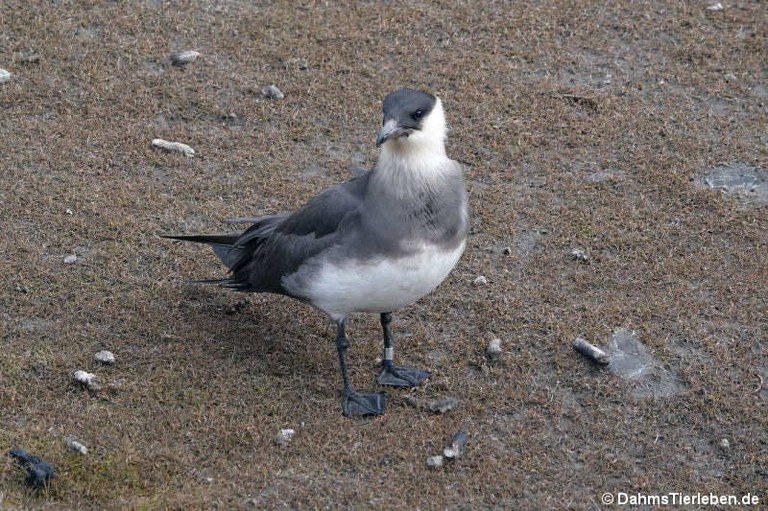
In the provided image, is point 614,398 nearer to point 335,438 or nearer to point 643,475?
point 643,475

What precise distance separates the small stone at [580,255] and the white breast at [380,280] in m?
1.31

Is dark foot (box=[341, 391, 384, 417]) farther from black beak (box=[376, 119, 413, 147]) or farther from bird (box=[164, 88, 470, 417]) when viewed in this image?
black beak (box=[376, 119, 413, 147])

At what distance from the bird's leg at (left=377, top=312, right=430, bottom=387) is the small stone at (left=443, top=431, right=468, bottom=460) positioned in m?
0.46

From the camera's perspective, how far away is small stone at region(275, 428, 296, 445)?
16.7 feet

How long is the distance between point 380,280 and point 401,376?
2.30 ft

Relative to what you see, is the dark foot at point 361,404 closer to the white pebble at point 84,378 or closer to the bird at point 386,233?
the bird at point 386,233

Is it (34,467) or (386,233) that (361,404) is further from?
(34,467)

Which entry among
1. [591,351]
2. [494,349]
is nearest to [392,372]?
[494,349]

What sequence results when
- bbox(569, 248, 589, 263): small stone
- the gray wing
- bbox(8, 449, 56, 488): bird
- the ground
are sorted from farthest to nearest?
bbox(569, 248, 589, 263): small stone → the gray wing → the ground → bbox(8, 449, 56, 488): bird

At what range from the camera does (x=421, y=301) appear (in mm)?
6074

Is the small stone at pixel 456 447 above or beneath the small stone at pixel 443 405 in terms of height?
above

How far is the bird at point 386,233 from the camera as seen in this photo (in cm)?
502

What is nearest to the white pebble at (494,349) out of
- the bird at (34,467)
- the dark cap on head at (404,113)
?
the dark cap on head at (404,113)

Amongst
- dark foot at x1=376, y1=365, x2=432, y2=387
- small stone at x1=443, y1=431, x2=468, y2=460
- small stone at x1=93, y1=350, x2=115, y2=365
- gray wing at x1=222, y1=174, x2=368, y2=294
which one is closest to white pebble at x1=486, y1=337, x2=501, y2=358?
dark foot at x1=376, y1=365, x2=432, y2=387
